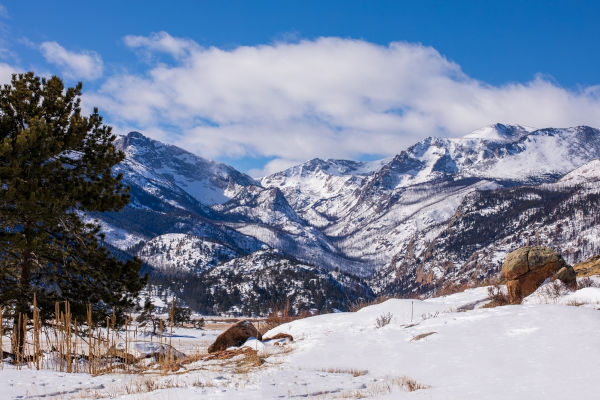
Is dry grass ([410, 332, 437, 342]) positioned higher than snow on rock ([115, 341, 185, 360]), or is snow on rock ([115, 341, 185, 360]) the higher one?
dry grass ([410, 332, 437, 342])

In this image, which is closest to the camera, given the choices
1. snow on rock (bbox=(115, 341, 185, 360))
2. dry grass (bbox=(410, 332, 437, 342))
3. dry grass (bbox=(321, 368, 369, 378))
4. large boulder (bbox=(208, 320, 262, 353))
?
dry grass (bbox=(321, 368, 369, 378))

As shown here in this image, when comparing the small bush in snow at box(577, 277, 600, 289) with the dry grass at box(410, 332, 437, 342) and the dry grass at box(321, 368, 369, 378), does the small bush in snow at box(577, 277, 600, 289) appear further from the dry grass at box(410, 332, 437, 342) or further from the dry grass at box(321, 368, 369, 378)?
the dry grass at box(321, 368, 369, 378)

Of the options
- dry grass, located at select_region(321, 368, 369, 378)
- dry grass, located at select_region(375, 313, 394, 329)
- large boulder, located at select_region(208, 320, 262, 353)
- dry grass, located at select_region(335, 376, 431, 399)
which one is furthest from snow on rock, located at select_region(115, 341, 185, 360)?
dry grass, located at select_region(335, 376, 431, 399)

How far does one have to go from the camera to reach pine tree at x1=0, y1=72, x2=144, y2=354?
46.4 feet

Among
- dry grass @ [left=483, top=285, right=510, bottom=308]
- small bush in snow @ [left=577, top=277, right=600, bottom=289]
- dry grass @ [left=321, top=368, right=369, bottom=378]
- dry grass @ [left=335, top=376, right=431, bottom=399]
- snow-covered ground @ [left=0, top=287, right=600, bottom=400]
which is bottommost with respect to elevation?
dry grass @ [left=321, top=368, right=369, bottom=378]

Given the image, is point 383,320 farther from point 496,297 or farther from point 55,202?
point 55,202

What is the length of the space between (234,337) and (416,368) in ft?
27.6

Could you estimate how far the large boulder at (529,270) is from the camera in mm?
19141

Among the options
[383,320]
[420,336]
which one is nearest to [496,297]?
[383,320]

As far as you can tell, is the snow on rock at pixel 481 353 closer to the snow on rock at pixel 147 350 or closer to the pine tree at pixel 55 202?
the snow on rock at pixel 147 350

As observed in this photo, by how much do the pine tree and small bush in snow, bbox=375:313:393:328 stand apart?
9293 mm

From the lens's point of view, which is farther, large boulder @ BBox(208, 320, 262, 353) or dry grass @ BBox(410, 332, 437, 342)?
large boulder @ BBox(208, 320, 262, 353)

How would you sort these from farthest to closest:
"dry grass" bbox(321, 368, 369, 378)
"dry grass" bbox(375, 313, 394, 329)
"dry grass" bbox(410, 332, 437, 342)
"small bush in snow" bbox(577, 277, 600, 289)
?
"small bush in snow" bbox(577, 277, 600, 289) < "dry grass" bbox(375, 313, 394, 329) < "dry grass" bbox(410, 332, 437, 342) < "dry grass" bbox(321, 368, 369, 378)

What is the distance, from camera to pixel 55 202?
1430 centimetres
